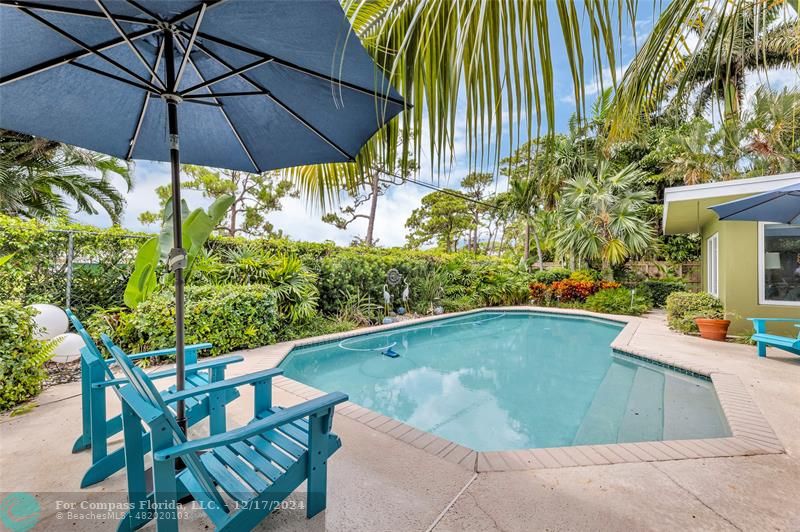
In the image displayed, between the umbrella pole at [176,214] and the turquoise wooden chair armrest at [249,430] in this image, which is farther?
the umbrella pole at [176,214]

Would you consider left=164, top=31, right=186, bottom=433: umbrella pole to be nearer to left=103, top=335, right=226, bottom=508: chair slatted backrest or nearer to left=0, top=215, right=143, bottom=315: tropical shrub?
left=103, top=335, right=226, bottom=508: chair slatted backrest

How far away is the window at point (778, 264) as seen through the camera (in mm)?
6195

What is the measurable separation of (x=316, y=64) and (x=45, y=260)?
611 centimetres

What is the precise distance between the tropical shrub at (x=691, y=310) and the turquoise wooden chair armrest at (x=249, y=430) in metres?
8.50

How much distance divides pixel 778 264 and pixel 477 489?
311 inches

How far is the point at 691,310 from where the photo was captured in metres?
7.41

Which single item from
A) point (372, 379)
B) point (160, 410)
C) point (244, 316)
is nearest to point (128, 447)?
point (160, 410)

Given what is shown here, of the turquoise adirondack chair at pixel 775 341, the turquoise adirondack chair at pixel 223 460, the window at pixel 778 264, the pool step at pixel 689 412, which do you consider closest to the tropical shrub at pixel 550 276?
the window at pixel 778 264

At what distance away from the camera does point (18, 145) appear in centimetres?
862

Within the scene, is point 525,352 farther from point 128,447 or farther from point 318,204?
point 128,447

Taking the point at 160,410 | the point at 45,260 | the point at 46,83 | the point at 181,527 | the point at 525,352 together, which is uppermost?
the point at 46,83

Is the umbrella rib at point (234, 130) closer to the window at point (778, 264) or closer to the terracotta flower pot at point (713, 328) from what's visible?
the terracotta flower pot at point (713, 328)

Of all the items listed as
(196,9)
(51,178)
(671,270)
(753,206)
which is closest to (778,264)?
(753,206)

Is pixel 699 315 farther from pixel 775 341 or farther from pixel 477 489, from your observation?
pixel 477 489
